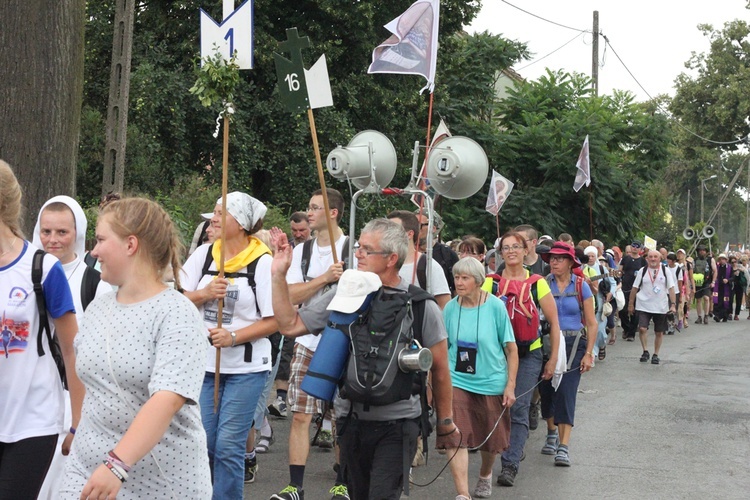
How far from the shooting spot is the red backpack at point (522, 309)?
7.73m

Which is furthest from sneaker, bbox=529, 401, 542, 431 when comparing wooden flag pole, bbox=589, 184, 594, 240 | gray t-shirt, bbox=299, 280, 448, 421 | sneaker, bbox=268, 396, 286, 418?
wooden flag pole, bbox=589, 184, 594, 240

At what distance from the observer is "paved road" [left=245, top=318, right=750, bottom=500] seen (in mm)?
7555

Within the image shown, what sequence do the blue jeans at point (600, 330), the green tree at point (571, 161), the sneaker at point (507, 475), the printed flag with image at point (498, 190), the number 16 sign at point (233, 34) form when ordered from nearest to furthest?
the number 16 sign at point (233, 34)
the sneaker at point (507, 475)
the blue jeans at point (600, 330)
the printed flag with image at point (498, 190)
the green tree at point (571, 161)

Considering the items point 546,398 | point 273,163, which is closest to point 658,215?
point 273,163

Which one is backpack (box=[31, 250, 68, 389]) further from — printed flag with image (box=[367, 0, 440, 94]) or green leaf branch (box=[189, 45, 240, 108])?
printed flag with image (box=[367, 0, 440, 94])

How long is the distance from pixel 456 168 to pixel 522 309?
120 centimetres

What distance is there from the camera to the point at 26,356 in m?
3.85

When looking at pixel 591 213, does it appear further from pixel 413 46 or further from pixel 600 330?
pixel 413 46

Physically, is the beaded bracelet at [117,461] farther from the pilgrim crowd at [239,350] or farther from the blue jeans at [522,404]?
the blue jeans at [522,404]

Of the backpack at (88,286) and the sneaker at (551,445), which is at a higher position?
the backpack at (88,286)

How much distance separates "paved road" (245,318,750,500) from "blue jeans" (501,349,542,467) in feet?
0.87

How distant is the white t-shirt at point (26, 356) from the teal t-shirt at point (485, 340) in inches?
144

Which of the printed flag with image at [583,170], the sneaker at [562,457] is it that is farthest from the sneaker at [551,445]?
the printed flag with image at [583,170]

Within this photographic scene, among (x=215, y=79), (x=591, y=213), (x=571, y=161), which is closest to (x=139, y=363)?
(x=215, y=79)
